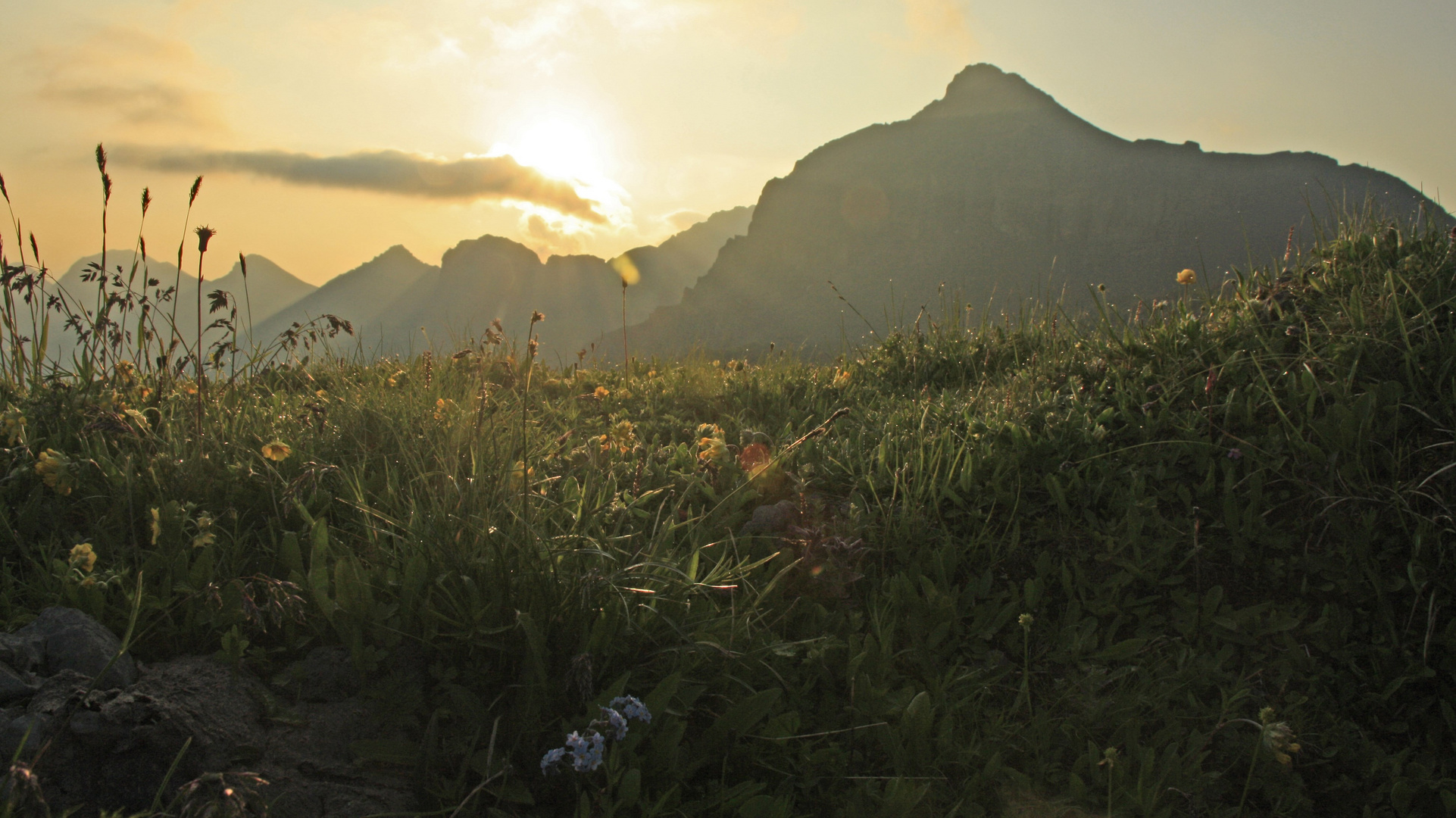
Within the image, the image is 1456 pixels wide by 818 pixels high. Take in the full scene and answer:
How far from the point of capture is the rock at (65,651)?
1.85 meters

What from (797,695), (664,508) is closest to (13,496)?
(664,508)

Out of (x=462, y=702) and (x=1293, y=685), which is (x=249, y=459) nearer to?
(x=462, y=702)

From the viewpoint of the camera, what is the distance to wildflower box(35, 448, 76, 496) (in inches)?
104

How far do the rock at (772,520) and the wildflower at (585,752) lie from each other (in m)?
1.50

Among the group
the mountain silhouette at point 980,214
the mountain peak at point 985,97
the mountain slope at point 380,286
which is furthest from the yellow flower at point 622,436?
the mountain peak at point 985,97

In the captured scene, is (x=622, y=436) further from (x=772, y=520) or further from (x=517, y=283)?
(x=517, y=283)

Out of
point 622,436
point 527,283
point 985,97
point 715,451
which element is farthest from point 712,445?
point 527,283

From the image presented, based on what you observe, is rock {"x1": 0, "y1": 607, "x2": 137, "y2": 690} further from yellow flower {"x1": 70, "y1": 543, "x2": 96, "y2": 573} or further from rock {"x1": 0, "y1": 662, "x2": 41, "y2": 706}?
yellow flower {"x1": 70, "y1": 543, "x2": 96, "y2": 573}

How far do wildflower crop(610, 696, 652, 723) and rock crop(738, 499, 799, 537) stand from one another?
132cm

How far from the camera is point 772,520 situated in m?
3.21

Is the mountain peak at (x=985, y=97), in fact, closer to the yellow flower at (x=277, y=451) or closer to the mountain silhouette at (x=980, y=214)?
the mountain silhouette at (x=980, y=214)

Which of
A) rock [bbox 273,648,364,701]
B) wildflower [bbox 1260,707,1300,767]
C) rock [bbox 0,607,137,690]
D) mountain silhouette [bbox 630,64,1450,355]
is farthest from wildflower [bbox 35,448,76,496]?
mountain silhouette [bbox 630,64,1450,355]

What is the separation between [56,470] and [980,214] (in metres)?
85.6

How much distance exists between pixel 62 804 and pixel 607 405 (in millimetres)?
3519
